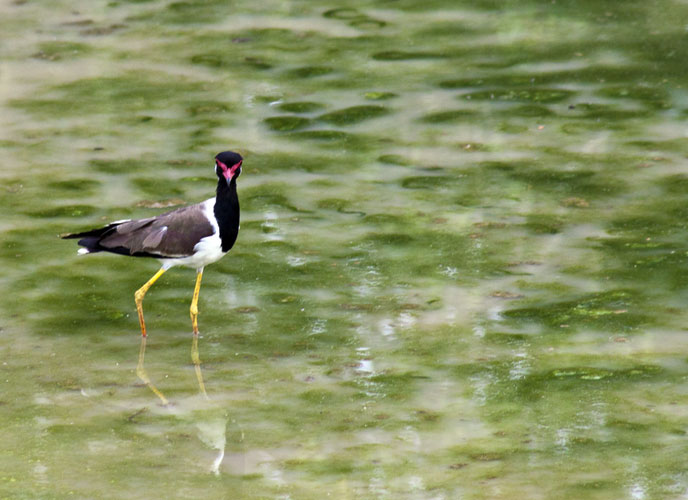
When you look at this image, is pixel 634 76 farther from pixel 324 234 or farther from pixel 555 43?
pixel 324 234

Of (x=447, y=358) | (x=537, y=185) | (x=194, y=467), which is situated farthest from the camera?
(x=537, y=185)

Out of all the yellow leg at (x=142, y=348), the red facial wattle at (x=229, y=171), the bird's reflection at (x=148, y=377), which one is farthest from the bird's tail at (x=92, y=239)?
the red facial wattle at (x=229, y=171)

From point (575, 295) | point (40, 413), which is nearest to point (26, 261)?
point (40, 413)

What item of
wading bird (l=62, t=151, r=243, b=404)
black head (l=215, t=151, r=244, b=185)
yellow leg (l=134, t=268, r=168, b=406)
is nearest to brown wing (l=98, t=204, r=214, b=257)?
wading bird (l=62, t=151, r=243, b=404)

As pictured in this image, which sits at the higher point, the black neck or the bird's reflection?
the black neck

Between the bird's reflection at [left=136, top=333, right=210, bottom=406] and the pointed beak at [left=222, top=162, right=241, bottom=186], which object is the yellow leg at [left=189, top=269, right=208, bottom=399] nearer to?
the bird's reflection at [left=136, top=333, right=210, bottom=406]

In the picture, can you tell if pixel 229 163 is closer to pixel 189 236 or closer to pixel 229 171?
pixel 229 171

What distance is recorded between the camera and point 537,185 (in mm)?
10484

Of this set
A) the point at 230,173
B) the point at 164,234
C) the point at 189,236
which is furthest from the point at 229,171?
the point at 164,234

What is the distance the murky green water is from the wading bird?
0.48 meters

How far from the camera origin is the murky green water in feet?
22.2

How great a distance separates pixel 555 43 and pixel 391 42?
181cm

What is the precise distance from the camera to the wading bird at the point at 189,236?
Answer: 8.24 metres

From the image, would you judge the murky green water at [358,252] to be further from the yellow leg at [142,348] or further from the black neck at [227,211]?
the black neck at [227,211]
